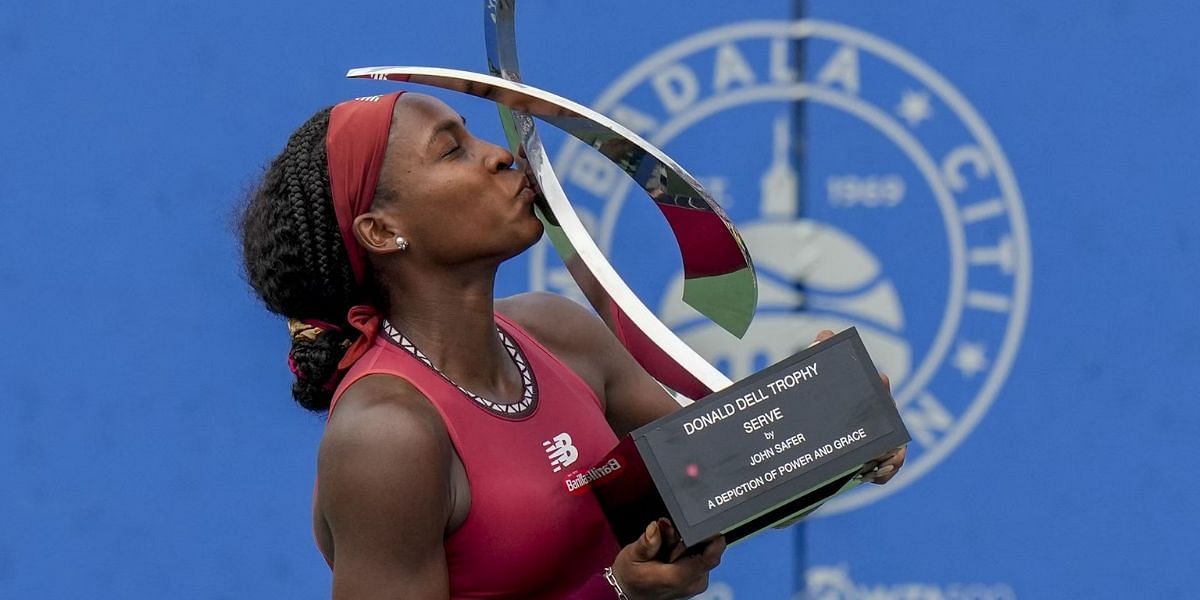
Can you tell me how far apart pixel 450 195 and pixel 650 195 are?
252 millimetres

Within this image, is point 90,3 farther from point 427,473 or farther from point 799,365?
point 799,365

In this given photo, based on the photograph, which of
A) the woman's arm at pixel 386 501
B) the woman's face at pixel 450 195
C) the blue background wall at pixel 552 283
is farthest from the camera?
the blue background wall at pixel 552 283

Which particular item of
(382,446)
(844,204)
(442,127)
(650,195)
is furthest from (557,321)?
(844,204)

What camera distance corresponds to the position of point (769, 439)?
4.61 feet

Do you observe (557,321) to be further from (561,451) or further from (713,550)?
(713,550)

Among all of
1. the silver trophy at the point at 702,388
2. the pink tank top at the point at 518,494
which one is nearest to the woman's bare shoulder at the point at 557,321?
the silver trophy at the point at 702,388

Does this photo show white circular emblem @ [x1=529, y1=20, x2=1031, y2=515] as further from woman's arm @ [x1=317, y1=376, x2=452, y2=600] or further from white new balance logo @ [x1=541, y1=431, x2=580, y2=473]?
woman's arm @ [x1=317, y1=376, x2=452, y2=600]

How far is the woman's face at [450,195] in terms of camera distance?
1620 mm

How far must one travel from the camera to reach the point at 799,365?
1424 millimetres

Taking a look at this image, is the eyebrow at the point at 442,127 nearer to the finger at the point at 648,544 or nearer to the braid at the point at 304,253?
the braid at the point at 304,253

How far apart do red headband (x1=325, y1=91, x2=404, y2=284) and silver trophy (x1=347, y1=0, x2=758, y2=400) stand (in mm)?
48

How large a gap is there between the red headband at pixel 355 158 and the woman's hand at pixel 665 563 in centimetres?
46

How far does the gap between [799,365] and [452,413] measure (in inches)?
15.0

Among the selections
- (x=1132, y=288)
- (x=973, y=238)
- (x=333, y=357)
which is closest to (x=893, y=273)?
(x=973, y=238)
